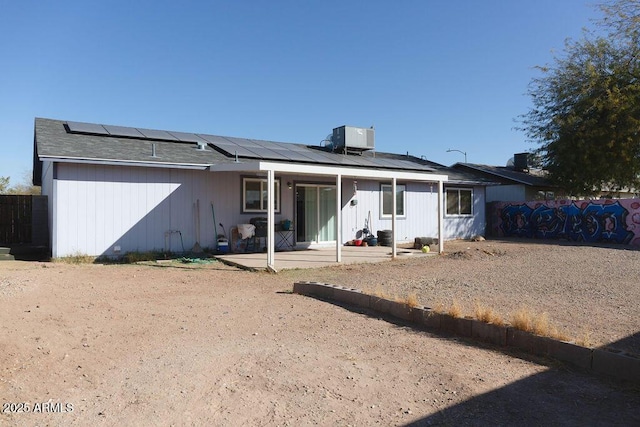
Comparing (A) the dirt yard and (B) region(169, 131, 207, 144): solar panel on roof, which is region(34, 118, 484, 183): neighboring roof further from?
(A) the dirt yard

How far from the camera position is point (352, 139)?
62.3ft

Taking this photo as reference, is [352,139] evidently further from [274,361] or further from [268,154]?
[274,361]

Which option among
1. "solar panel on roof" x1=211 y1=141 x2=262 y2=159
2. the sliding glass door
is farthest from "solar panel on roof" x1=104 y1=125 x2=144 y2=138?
the sliding glass door

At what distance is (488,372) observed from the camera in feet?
13.5

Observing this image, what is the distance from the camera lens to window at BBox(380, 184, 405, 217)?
16.9 metres

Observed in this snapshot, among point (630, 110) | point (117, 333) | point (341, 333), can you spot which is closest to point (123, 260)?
point (117, 333)

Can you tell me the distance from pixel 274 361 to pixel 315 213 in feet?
36.3

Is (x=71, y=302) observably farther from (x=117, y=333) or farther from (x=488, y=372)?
(x=488, y=372)

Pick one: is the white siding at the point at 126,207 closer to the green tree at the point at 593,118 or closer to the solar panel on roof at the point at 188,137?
the solar panel on roof at the point at 188,137

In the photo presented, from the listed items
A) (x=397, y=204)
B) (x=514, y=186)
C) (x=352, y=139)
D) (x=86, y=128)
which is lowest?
(x=397, y=204)

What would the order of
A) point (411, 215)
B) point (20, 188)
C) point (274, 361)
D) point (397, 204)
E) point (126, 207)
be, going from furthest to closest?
point (20, 188) → point (411, 215) → point (397, 204) → point (126, 207) → point (274, 361)

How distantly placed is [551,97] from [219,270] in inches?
761

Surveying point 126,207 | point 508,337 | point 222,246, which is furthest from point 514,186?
point 508,337

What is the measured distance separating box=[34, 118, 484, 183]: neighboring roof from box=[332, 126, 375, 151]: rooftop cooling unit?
Answer: 91.2 inches
